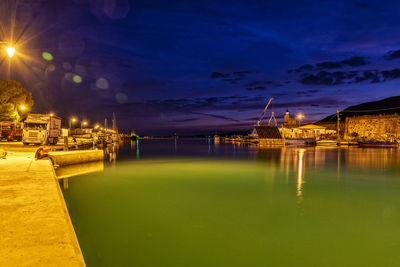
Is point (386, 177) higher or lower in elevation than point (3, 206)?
lower

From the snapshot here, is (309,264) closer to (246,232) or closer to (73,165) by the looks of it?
(246,232)

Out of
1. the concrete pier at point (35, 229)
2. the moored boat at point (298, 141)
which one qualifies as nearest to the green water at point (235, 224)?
the concrete pier at point (35, 229)

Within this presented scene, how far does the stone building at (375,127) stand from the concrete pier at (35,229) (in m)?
99.8

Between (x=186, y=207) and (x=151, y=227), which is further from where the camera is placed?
(x=186, y=207)

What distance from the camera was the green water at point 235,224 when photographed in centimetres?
753

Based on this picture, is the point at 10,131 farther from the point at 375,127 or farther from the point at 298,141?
the point at 375,127

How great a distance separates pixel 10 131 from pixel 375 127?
113 m

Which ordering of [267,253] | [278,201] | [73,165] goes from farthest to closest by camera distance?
[73,165] < [278,201] < [267,253]

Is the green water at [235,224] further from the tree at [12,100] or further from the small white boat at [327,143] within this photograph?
the small white boat at [327,143]

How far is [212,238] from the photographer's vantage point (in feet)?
28.6

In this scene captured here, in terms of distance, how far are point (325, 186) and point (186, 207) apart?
34.8 ft

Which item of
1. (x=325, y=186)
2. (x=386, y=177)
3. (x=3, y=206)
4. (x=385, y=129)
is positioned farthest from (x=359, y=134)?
(x=3, y=206)

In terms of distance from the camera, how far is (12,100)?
164 feet

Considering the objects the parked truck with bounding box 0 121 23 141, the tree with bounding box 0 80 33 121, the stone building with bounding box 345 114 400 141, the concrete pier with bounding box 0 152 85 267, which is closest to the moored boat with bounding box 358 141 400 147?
the stone building with bounding box 345 114 400 141
